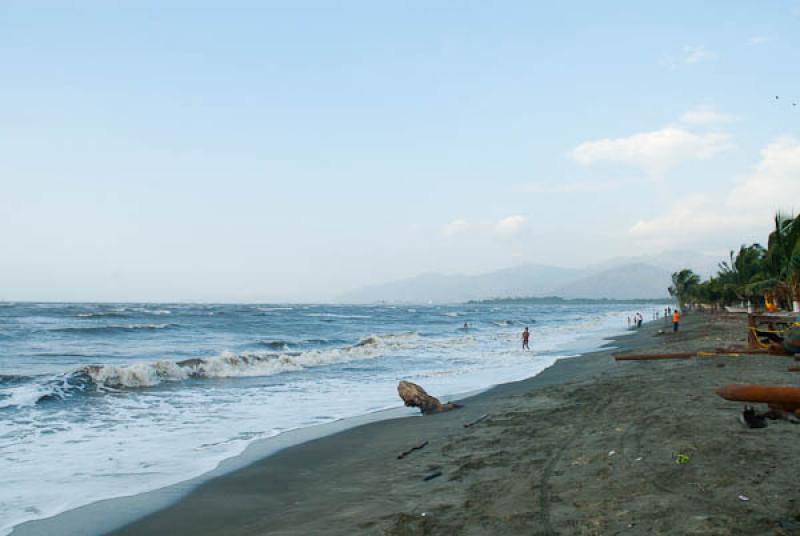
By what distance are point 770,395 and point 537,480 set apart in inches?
143

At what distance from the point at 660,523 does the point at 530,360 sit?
2465cm

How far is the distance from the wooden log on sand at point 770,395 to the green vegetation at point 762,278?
37.6 metres

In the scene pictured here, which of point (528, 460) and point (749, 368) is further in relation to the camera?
point (749, 368)

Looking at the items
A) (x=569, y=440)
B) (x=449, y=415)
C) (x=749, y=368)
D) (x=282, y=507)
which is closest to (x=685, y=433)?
(x=569, y=440)

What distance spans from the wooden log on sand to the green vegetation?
123ft

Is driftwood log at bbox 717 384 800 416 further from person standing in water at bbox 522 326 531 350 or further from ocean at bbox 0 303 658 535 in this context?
person standing in water at bbox 522 326 531 350

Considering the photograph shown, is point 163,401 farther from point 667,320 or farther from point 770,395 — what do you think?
point 667,320

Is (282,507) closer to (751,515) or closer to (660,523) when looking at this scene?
(660,523)

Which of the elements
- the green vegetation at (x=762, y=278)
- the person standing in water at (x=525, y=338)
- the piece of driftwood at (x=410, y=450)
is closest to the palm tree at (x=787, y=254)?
the green vegetation at (x=762, y=278)

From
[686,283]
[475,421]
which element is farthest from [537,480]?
[686,283]

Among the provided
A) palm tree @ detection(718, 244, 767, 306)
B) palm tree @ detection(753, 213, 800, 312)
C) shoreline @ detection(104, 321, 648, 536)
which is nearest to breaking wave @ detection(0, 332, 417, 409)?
shoreline @ detection(104, 321, 648, 536)

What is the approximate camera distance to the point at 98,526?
274 inches

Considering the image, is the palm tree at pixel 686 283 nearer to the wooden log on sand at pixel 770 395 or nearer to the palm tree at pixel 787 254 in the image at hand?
the palm tree at pixel 787 254

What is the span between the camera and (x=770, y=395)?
3.67m
